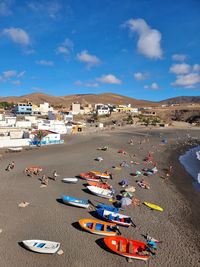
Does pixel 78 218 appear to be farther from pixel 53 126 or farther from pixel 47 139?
pixel 53 126

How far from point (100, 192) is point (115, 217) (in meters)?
4.97

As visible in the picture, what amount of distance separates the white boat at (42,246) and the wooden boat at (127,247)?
10.0 ft

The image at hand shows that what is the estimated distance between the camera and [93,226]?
15672 mm

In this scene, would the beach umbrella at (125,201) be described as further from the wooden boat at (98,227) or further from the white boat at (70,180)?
the white boat at (70,180)

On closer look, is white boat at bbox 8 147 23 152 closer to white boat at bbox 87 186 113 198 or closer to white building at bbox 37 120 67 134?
white building at bbox 37 120 67 134

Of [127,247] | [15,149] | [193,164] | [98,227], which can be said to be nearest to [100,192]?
[98,227]

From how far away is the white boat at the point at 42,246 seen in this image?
13.2 meters

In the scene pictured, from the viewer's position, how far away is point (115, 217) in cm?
1680

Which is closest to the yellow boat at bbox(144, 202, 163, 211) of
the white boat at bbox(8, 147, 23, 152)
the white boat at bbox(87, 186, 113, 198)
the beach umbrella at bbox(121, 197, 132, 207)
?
the beach umbrella at bbox(121, 197, 132, 207)

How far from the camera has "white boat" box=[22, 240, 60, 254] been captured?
13.2 metres

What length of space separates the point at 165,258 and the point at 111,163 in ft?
69.0

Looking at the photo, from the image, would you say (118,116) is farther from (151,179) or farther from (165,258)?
(165,258)

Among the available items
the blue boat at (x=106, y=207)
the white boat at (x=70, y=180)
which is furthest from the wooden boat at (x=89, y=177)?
the blue boat at (x=106, y=207)

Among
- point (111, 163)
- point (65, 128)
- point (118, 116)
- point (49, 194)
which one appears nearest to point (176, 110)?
point (118, 116)
